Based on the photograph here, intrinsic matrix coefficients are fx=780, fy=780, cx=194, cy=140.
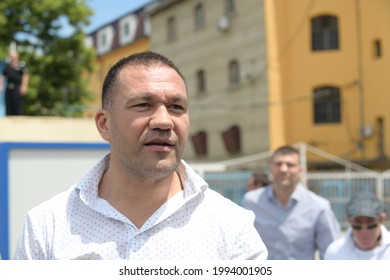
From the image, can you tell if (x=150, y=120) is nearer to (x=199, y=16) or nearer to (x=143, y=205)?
(x=143, y=205)

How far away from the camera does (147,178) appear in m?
2.54

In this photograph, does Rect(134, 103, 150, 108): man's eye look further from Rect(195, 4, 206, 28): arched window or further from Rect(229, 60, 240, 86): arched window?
Rect(195, 4, 206, 28): arched window

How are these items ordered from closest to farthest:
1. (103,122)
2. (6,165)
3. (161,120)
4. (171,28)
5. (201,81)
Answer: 1. (161,120)
2. (103,122)
3. (6,165)
4. (201,81)
5. (171,28)

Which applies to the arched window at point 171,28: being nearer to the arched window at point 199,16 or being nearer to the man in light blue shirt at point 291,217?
the arched window at point 199,16

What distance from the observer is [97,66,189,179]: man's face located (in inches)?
96.6

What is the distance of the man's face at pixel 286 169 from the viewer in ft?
21.6

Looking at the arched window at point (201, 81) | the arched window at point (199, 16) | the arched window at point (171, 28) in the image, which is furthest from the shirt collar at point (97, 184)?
the arched window at point (171, 28)

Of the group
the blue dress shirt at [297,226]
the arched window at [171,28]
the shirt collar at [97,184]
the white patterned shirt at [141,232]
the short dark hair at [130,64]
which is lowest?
the blue dress shirt at [297,226]

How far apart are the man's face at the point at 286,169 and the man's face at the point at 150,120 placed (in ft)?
13.4

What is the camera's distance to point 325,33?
30422 mm

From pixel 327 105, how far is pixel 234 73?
4.06 metres

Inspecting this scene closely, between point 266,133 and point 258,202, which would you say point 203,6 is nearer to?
point 266,133

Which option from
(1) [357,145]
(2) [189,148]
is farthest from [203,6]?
(1) [357,145]

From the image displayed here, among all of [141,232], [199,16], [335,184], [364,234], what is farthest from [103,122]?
[199,16]
